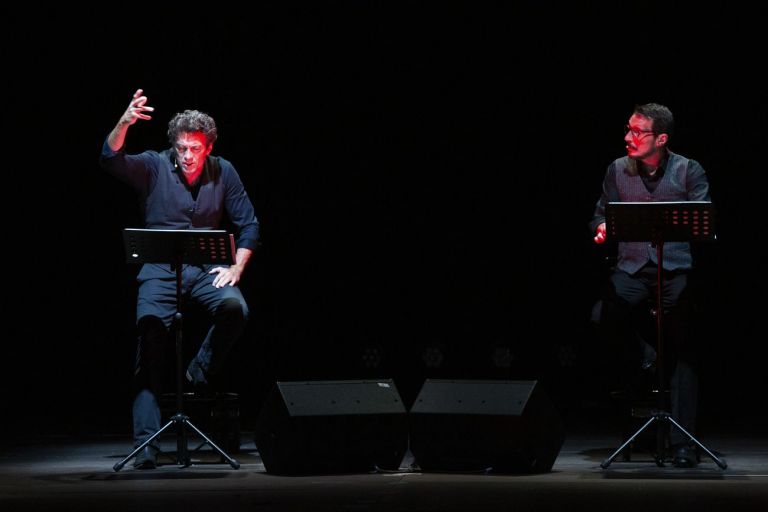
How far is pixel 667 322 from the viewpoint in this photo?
5.02m

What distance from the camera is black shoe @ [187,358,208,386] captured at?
523 cm

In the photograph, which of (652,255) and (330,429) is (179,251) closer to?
(330,429)

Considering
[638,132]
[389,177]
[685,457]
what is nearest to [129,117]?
[638,132]

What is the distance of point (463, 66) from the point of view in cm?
773

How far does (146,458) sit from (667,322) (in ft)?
7.06

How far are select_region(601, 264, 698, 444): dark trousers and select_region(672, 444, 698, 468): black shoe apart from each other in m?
0.19

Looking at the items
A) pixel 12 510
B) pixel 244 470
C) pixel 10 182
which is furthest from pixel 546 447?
pixel 10 182

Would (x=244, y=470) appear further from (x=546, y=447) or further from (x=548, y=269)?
(x=548, y=269)

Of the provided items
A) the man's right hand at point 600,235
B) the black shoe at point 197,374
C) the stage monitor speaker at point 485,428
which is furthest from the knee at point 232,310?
the man's right hand at point 600,235

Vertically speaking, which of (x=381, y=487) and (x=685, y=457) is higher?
(x=381, y=487)

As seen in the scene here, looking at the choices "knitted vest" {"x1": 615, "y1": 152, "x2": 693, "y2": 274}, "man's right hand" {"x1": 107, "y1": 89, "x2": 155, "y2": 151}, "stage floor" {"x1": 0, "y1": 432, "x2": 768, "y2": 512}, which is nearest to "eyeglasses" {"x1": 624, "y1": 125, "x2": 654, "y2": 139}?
"knitted vest" {"x1": 615, "y1": 152, "x2": 693, "y2": 274}

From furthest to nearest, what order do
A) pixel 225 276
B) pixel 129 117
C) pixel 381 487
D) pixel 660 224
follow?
pixel 225 276, pixel 129 117, pixel 660 224, pixel 381 487

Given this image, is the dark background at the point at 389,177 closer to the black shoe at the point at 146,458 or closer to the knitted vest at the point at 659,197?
the knitted vest at the point at 659,197

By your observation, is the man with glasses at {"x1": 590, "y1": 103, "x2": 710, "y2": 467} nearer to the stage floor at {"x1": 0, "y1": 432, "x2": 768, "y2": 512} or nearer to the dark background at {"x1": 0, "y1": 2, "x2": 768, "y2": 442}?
the stage floor at {"x1": 0, "y1": 432, "x2": 768, "y2": 512}
